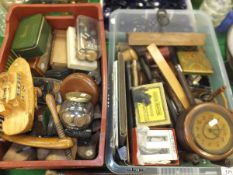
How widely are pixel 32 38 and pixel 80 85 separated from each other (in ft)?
0.55

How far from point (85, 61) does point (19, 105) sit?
0.20 metres

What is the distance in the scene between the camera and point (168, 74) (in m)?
0.73

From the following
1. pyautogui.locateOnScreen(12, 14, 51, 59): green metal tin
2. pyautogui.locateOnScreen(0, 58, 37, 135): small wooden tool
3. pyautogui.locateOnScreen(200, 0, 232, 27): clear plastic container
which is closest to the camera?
pyautogui.locateOnScreen(0, 58, 37, 135): small wooden tool

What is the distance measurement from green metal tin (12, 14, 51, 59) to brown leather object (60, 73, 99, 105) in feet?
0.38

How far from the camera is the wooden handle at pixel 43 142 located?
589mm

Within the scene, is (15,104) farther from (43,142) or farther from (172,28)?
(172,28)

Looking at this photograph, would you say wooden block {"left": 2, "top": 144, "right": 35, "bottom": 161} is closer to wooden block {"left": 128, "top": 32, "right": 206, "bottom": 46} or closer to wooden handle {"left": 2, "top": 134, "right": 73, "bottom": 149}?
wooden handle {"left": 2, "top": 134, "right": 73, "bottom": 149}

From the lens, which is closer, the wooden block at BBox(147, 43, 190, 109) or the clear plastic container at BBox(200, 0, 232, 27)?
the wooden block at BBox(147, 43, 190, 109)

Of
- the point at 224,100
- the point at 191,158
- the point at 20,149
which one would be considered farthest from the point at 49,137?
the point at 224,100

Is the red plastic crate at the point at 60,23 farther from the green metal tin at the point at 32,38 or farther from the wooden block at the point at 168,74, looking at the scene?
the wooden block at the point at 168,74

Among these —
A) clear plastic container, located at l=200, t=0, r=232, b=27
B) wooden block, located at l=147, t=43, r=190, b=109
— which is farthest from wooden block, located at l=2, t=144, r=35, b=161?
clear plastic container, located at l=200, t=0, r=232, b=27

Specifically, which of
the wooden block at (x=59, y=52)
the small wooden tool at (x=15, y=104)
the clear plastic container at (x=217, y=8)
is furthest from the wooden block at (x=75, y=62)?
the clear plastic container at (x=217, y=8)

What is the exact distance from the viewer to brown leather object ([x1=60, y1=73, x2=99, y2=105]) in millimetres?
623

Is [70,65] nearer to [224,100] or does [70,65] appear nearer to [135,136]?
[135,136]
